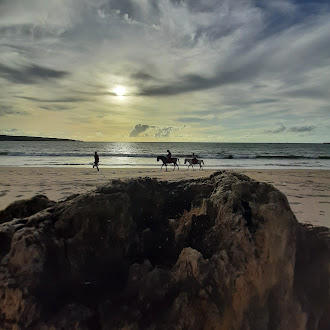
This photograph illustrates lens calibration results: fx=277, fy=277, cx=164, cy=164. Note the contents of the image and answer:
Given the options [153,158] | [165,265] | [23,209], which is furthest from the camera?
[153,158]

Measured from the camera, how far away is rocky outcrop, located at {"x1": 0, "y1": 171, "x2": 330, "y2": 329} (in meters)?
1.90

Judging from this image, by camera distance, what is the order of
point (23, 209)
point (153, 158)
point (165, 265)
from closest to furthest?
1. point (165, 265)
2. point (23, 209)
3. point (153, 158)

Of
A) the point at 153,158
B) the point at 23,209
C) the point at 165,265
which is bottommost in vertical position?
the point at 153,158

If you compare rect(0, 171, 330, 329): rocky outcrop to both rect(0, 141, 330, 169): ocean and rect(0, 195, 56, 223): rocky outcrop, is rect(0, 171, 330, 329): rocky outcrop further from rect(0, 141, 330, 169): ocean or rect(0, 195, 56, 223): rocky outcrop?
rect(0, 141, 330, 169): ocean

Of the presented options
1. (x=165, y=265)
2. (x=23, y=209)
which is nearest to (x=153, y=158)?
(x=23, y=209)

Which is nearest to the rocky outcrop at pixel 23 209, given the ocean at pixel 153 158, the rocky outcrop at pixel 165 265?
the rocky outcrop at pixel 165 265

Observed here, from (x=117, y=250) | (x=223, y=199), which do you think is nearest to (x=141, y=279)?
(x=117, y=250)

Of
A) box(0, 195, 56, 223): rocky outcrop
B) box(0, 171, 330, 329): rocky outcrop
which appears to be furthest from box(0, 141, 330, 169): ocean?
box(0, 171, 330, 329): rocky outcrop

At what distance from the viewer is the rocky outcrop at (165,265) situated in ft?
6.25

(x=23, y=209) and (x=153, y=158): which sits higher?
(x=23, y=209)

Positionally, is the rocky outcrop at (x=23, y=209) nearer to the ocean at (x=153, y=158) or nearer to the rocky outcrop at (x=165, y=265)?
the rocky outcrop at (x=165, y=265)

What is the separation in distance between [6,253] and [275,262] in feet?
7.05

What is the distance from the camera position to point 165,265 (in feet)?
7.70

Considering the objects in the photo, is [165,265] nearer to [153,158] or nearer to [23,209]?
[23,209]
